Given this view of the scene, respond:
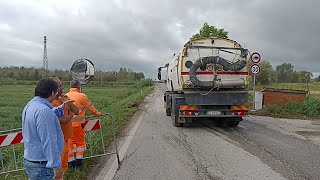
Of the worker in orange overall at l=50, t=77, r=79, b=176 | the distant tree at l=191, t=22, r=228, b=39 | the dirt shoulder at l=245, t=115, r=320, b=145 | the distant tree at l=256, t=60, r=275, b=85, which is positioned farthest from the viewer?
the distant tree at l=256, t=60, r=275, b=85

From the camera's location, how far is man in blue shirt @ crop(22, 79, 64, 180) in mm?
3383

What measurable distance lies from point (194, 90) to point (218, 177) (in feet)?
19.4

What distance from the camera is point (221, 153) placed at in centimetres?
771

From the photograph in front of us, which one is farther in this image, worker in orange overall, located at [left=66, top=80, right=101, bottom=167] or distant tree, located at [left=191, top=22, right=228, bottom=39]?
distant tree, located at [left=191, top=22, right=228, bottom=39]

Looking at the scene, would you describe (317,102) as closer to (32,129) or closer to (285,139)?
Answer: (285,139)

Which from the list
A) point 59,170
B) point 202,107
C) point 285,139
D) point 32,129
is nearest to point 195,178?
point 59,170

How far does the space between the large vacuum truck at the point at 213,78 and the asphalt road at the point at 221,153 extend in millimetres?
727

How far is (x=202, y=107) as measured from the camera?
1155 centimetres

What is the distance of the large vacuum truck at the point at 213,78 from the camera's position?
11156 mm

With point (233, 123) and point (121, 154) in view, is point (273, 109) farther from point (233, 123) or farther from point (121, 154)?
point (121, 154)

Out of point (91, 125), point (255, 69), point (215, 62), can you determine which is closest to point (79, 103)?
point (91, 125)

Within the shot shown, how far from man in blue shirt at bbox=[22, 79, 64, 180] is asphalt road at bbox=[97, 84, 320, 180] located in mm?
2432

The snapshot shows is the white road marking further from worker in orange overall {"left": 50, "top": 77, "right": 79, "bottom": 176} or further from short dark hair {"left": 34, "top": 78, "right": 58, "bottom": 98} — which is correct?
short dark hair {"left": 34, "top": 78, "right": 58, "bottom": 98}

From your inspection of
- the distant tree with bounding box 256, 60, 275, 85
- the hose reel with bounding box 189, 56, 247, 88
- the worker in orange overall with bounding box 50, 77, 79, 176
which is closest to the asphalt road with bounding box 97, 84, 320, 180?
the worker in orange overall with bounding box 50, 77, 79, 176
